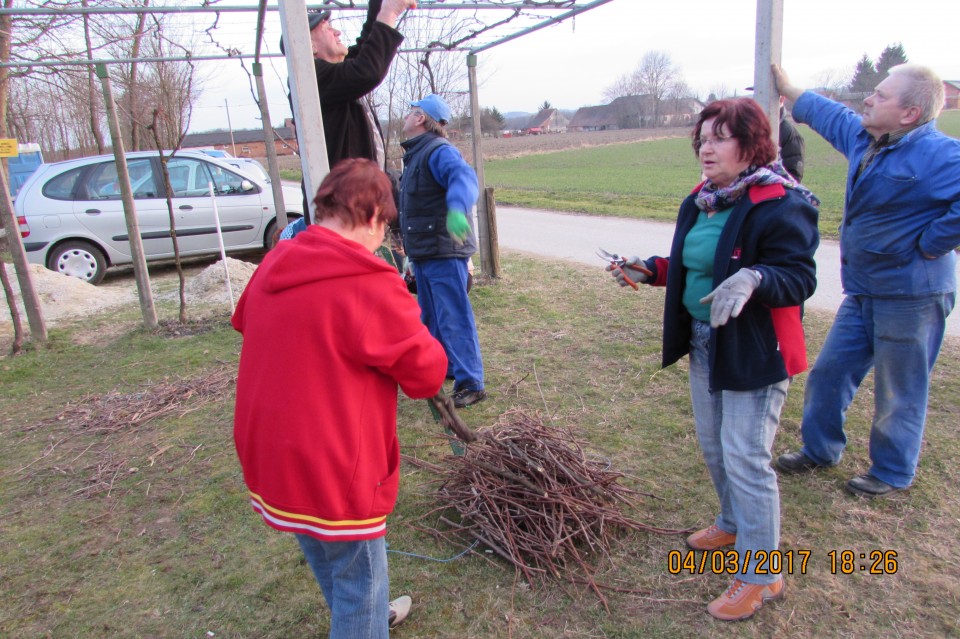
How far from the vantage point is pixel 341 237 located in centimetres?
→ 169

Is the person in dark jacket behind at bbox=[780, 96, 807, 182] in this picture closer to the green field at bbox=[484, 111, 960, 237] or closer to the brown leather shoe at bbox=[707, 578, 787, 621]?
the brown leather shoe at bbox=[707, 578, 787, 621]

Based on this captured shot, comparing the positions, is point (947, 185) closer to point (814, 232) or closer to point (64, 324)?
point (814, 232)

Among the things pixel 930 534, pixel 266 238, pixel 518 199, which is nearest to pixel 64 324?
pixel 266 238

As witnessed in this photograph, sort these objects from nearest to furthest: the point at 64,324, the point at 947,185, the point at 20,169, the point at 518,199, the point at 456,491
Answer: the point at 947,185, the point at 456,491, the point at 64,324, the point at 518,199, the point at 20,169

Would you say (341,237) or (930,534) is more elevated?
(341,237)

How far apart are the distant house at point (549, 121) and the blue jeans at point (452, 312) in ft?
271

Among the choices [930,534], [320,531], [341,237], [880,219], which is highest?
[341,237]

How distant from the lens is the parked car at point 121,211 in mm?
8953

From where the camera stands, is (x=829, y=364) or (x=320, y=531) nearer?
(x=320, y=531)

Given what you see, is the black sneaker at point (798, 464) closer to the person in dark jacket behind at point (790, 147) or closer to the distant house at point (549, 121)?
the person in dark jacket behind at point (790, 147)

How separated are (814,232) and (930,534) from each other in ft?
5.19

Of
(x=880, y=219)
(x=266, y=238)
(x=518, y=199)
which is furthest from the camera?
(x=518, y=199)

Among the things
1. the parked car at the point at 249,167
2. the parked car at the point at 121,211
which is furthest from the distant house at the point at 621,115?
the parked car at the point at 121,211

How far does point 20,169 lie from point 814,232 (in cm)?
2348
